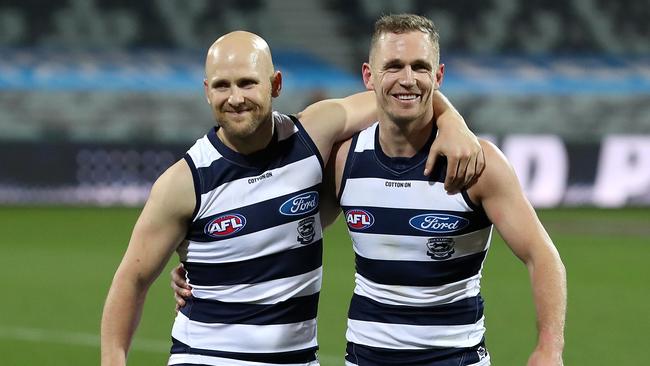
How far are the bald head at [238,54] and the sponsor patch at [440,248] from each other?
2.69ft

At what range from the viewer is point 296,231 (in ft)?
13.6

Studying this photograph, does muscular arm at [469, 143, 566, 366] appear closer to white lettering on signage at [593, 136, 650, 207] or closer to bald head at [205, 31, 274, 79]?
bald head at [205, 31, 274, 79]

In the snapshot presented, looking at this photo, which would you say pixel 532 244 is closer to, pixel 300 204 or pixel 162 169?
pixel 300 204

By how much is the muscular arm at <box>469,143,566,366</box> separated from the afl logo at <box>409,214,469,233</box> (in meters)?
0.11

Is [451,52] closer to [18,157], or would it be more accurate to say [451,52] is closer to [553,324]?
[18,157]

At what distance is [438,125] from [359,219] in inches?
17.5

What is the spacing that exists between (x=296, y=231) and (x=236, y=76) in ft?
2.02

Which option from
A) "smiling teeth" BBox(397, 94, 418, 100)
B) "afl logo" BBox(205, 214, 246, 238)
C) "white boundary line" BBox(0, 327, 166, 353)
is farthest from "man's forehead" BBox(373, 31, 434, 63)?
"white boundary line" BBox(0, 327, 166, 353)

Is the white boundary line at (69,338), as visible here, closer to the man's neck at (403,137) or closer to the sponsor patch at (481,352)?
the sponsor patch at (481,352)

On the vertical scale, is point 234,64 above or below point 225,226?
above

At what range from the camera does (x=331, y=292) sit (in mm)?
10633

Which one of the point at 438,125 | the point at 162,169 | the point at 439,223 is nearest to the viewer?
the point at 439,223

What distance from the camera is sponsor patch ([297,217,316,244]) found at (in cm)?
415

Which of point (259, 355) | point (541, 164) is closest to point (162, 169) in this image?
point (541, 164)
